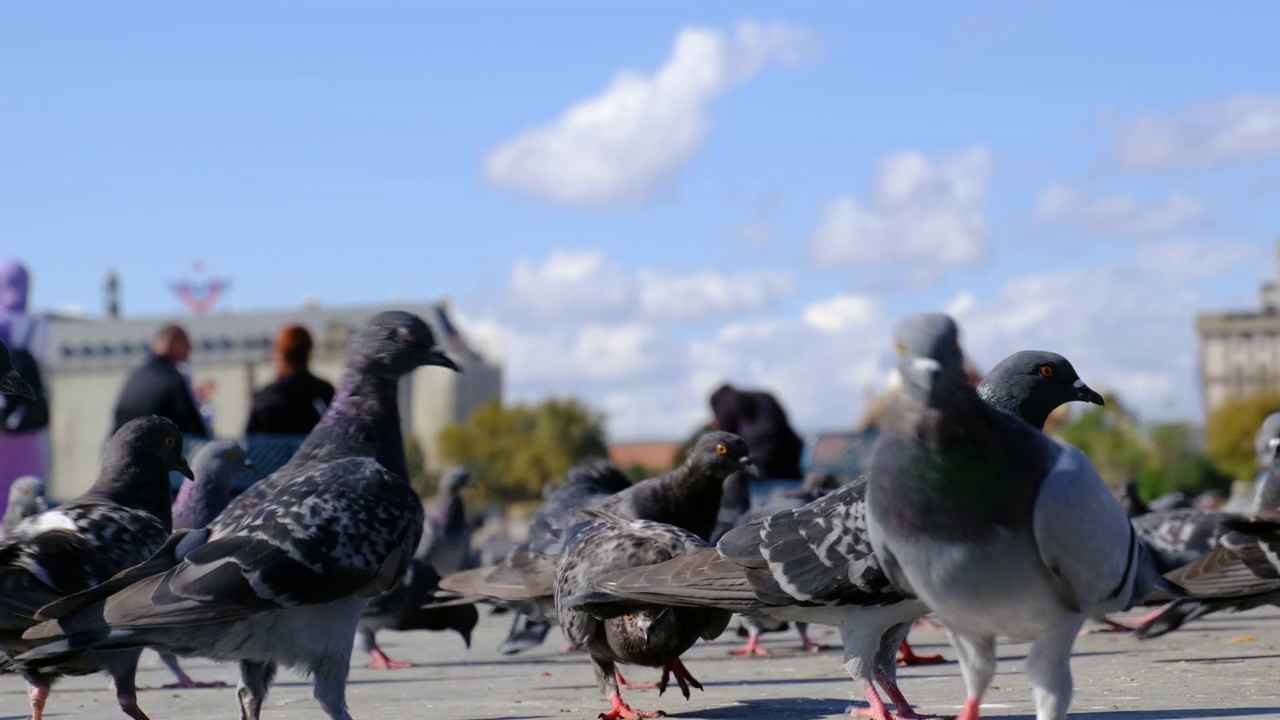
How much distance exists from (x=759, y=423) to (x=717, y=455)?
246 inches

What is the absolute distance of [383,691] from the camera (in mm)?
7918

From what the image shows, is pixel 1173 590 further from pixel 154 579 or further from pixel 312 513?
pixel 154 579

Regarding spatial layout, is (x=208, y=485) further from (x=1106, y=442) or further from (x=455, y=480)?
(x=1106, y=442)

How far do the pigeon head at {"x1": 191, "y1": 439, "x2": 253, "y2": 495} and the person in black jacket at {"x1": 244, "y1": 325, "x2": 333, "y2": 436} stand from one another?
231 centimetres

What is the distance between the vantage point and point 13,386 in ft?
21.9

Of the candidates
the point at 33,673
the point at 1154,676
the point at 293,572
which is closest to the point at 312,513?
the point at 293,572

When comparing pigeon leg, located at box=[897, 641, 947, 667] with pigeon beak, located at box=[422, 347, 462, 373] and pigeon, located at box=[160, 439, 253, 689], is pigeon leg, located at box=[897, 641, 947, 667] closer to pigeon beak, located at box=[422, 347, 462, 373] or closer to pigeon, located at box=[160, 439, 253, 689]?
pigeon beak, located at box=[422, 347, 462, 373]

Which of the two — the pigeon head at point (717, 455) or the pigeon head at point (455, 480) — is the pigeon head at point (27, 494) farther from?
the pigeon head at point (455, 480)

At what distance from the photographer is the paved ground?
20.7 ft

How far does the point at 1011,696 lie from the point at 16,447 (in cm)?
594

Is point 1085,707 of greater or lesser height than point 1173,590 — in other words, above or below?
below

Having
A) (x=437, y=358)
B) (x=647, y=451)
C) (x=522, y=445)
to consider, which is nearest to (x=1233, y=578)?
(x=437, y=358)

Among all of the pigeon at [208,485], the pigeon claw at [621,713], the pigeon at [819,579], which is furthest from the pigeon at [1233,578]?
the pigeon at [208,485]

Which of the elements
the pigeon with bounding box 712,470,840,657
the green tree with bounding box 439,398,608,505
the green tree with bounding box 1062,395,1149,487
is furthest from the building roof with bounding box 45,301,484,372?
the pigeon with bounding box 712,470,840,657
